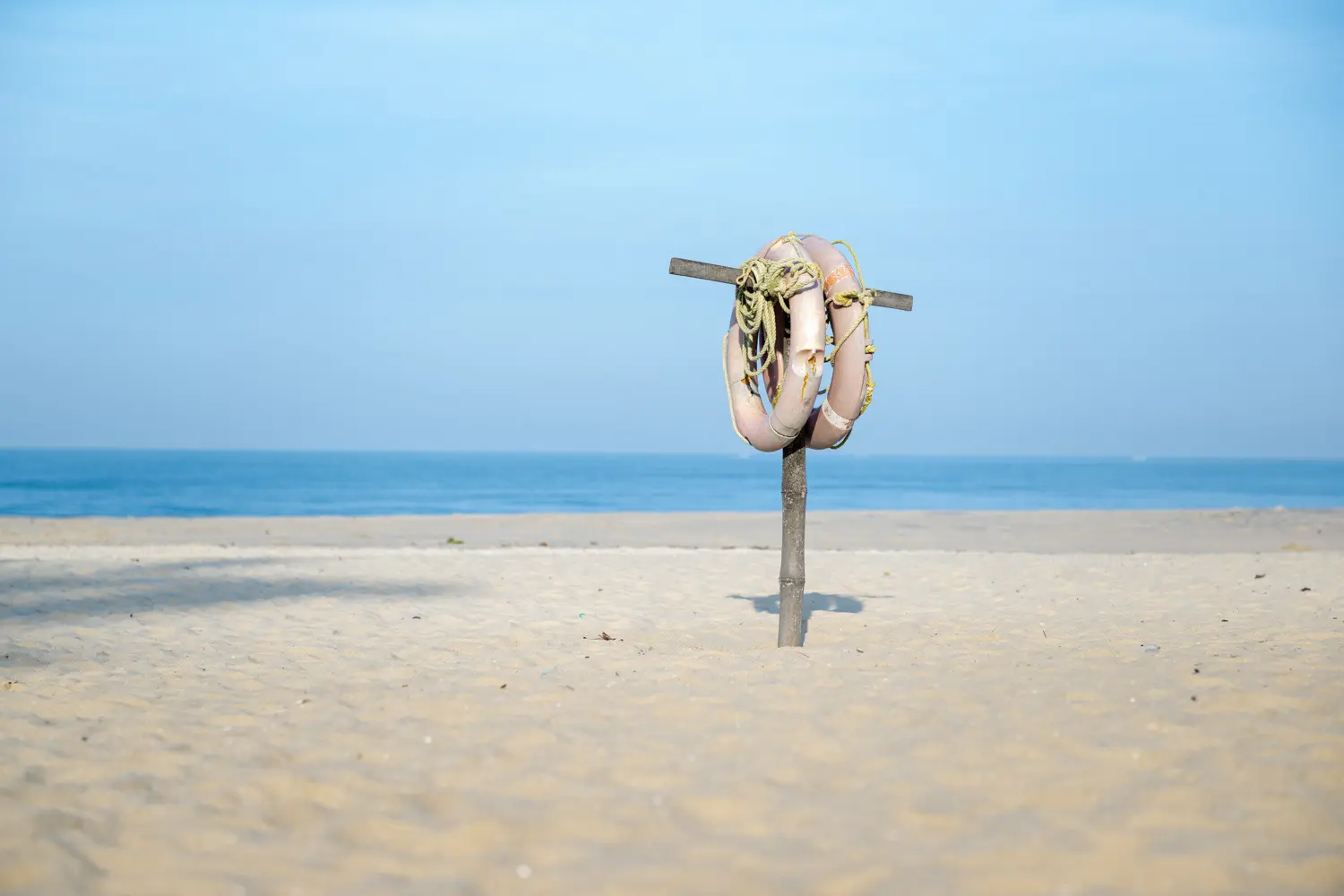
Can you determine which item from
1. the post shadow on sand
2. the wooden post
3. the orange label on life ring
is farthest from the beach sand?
the orange label on life ring

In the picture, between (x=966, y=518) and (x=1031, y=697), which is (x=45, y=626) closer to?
(x=1031, y=697)

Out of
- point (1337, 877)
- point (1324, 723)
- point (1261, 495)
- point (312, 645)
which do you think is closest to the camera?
point (1337, 877)

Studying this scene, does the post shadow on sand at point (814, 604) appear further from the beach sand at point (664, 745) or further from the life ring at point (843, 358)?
the life ring at point (843, 358)

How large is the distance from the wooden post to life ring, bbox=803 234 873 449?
0.72 ft

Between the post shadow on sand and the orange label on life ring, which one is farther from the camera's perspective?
the post shadow on sand

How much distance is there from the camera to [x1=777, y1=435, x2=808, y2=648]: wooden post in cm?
679

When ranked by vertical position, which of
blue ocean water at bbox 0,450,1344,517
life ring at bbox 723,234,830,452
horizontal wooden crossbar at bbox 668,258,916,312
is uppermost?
horizontal wooden crossbar at bbox 668,258,916,312

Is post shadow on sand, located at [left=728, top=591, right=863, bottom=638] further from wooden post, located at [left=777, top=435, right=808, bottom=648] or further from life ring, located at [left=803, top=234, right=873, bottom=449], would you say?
life ring, located at [left=803, top=234, right=873, bottom=449]

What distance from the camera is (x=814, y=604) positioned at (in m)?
9.17

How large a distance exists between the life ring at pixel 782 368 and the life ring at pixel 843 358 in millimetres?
137

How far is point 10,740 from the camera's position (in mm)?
4328

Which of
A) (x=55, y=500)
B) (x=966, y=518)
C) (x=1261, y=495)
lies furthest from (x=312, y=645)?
(x=1261, y=495)

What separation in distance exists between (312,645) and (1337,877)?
582 cm

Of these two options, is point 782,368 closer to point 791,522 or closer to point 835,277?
point 835,277
